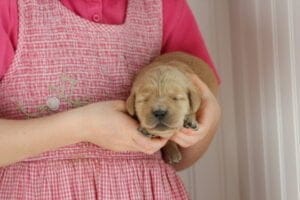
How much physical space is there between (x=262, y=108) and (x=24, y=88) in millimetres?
393

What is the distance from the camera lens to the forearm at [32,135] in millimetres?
787

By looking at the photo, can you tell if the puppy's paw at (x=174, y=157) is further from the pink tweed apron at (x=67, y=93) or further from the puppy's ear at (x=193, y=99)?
the puppy's ear at (x=193, y=99)

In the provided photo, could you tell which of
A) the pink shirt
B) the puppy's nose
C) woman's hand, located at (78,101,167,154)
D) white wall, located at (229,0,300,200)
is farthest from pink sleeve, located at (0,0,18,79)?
white wall, located at (229,0,300,200)

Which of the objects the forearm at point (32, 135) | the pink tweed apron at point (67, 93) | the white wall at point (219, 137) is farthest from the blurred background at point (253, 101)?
the forearm at point (32, 135)

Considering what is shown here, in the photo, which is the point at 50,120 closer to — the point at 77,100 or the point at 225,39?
the point at 77,100

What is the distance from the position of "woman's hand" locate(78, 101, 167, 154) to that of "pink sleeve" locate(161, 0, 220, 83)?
0.17 meters

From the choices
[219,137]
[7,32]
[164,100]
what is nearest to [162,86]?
[164,100]

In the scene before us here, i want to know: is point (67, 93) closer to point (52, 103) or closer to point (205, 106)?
point (52, 103)

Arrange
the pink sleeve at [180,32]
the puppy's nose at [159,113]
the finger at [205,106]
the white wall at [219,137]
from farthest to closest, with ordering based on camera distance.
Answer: the white wall at [219,137], the pink sleeve at [180,32], the finger at [205,106], the puppy's nose at [159,113]

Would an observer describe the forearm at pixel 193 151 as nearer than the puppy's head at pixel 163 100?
No

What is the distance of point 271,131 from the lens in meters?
0.98

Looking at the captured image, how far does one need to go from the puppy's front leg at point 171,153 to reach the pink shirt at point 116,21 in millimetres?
139

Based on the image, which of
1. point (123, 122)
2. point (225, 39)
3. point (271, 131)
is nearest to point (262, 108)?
point (271, 131)

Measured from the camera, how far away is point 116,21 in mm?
904
